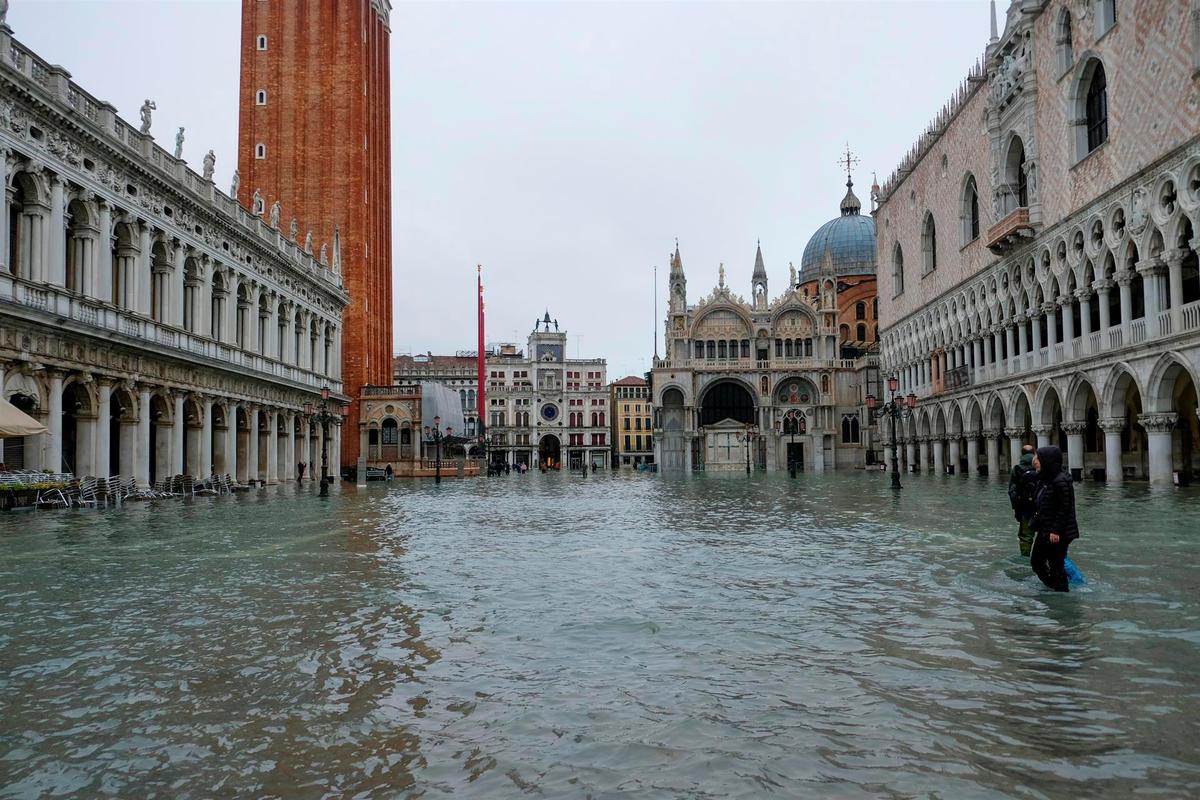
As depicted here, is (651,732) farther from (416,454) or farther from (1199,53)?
(416,454)

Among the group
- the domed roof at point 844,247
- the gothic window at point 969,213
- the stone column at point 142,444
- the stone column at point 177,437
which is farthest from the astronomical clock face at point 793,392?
the stone column at point 142,444

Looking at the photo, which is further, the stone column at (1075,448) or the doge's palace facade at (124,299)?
the stone column at (1075,448)

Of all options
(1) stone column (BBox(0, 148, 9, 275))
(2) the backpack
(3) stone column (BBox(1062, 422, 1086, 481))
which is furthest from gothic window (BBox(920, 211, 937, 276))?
(2) the backpack

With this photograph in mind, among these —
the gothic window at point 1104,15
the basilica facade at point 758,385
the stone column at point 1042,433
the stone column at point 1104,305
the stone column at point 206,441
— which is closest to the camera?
the gothic window at point 1104,15

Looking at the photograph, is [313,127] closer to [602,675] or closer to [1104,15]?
[1104,15]

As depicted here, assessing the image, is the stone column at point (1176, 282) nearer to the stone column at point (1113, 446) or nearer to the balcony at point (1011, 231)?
the stone column at point (1113, 446)

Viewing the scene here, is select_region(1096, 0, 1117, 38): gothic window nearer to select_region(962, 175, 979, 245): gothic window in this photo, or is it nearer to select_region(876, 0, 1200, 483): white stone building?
select_region(876, 0, 1200, 483): white stone building

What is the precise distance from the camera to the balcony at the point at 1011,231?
3656cm

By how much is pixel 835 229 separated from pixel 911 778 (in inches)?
3769

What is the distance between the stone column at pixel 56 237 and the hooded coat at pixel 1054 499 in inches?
983

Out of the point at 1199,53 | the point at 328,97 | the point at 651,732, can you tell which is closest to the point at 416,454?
the point at 328,97

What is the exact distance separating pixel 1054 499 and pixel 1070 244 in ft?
96.7

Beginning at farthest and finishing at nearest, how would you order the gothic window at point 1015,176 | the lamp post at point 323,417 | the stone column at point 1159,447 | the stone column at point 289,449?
the stone column at point 289,449, the gothic window at point 1015,176, the lamp post at point 323,417, the stone column at point 1159,447

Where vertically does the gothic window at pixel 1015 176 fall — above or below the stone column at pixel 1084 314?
above
